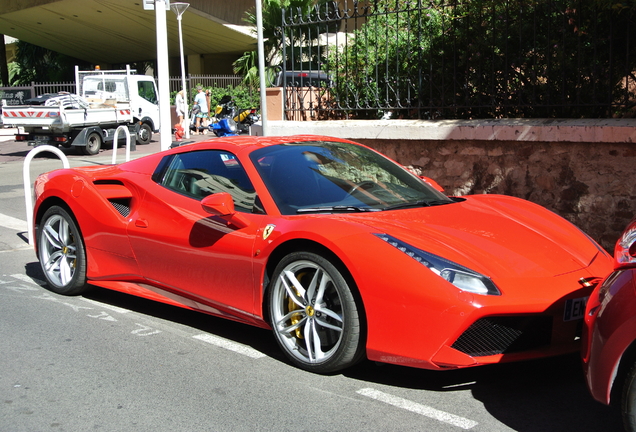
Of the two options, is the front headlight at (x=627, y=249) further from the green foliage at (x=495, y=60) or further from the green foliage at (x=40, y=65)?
the green foliage at (x=40, y=65)

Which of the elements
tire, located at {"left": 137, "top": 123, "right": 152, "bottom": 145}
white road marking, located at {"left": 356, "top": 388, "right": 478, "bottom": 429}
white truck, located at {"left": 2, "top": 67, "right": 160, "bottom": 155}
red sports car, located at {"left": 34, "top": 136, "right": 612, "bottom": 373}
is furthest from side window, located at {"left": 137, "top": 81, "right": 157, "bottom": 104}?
white road marking, located at {"left": 356, "top": 388, "right": 478, "bottom": 429}

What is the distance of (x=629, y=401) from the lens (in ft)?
9.27

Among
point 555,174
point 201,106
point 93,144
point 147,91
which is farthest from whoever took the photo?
point 201,106

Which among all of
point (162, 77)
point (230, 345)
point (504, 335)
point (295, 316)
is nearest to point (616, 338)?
point (504, 335)

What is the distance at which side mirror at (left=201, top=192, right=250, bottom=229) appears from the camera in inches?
172

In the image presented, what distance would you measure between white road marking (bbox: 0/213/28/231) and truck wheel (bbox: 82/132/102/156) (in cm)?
1139

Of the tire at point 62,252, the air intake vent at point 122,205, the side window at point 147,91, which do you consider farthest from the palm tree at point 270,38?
the air intake vent at point 122,205

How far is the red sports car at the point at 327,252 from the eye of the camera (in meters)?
3.59

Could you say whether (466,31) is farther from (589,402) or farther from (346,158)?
(589,402)

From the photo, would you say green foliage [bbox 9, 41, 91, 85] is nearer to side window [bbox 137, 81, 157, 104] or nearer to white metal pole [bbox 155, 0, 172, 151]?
side window [bbox 137, 81, 157, 104]

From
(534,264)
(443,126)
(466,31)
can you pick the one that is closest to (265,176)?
(534,264)

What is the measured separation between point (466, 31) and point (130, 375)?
19.3 feet

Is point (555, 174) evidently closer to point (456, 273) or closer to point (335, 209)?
point (335, 209)

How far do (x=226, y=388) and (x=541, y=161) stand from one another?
4.84 meters
